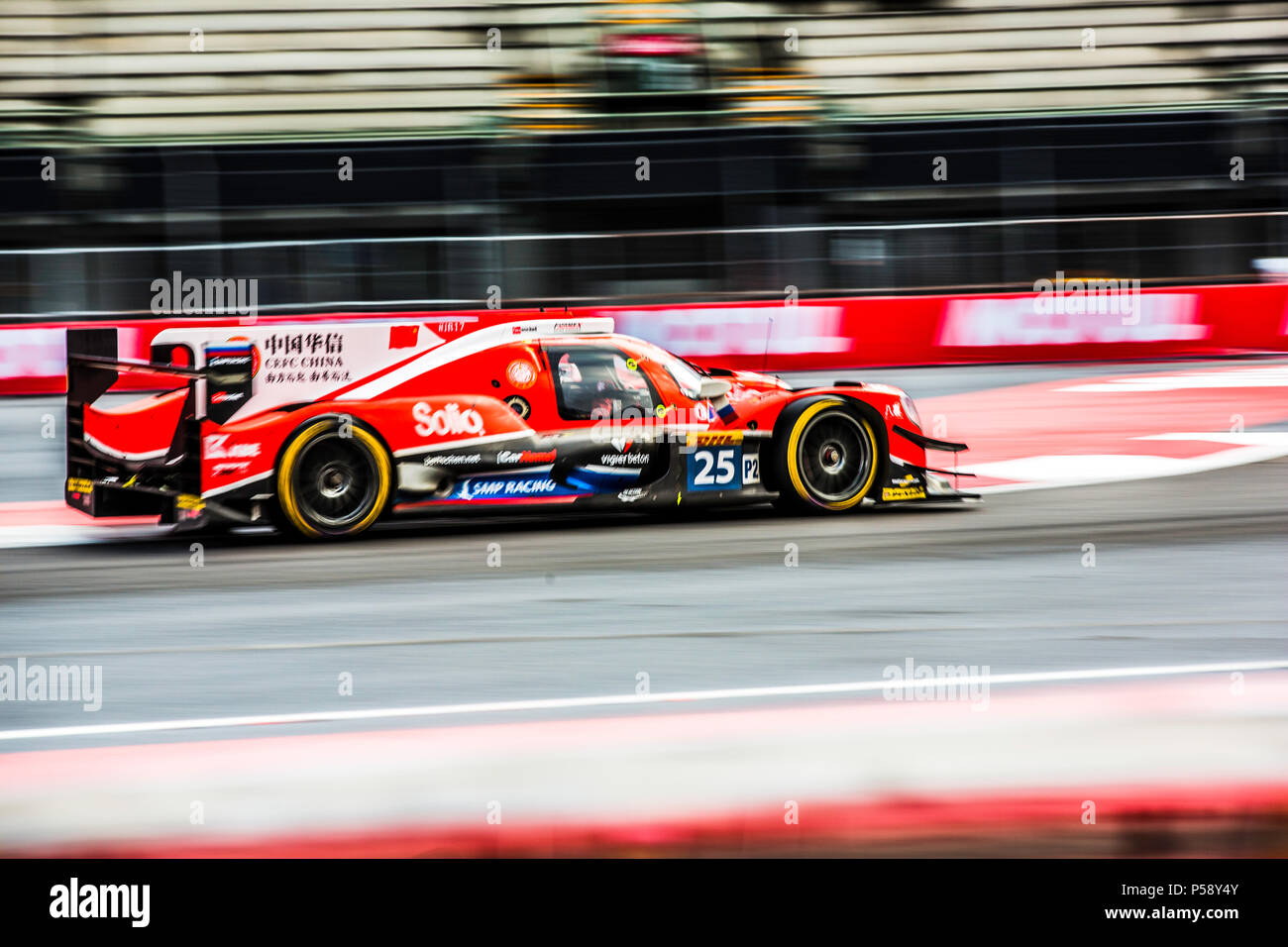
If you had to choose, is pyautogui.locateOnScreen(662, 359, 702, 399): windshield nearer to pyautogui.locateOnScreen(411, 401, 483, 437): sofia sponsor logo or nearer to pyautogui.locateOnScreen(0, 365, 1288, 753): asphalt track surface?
pyautogui.locateOnScreen(0, 365, 1288, 753): asphalt track surface

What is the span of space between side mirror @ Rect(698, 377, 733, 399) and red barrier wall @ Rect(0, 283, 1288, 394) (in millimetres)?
7665

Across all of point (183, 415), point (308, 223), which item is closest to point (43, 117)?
point (308, 223)

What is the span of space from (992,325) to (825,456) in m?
8.32

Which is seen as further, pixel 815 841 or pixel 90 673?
pixel 90 673

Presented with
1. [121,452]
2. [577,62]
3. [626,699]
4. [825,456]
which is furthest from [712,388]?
[577,62]

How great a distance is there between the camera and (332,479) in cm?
875

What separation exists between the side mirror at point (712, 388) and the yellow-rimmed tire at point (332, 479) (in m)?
1.71

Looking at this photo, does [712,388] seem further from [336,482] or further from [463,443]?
[336,482]

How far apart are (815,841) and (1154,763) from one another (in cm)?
103

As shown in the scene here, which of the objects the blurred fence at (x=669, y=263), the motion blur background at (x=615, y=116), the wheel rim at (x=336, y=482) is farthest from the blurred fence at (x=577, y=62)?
the wheel rim at (x=336, y=482)

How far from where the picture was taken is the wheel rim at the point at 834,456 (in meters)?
9.16

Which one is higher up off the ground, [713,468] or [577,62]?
[577,62]

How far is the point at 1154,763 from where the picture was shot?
4199 mm
